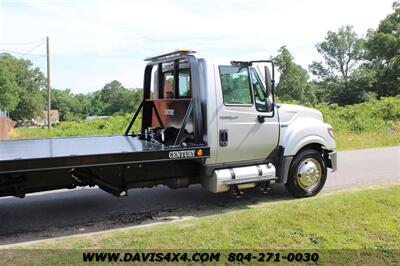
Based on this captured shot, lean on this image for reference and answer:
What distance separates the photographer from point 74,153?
588 centimetres

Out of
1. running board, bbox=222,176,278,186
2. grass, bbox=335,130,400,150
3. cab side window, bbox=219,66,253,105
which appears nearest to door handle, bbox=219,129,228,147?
cab side window, bbox=219,66,253,105

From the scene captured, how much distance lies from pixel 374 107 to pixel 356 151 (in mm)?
11504

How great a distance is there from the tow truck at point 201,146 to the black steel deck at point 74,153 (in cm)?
1

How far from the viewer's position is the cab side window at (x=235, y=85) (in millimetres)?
6785

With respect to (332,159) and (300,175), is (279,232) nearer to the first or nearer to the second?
(300,175)

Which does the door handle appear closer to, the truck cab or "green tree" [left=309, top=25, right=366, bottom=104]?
the truck cab

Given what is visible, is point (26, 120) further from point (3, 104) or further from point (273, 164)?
point (273, 164)

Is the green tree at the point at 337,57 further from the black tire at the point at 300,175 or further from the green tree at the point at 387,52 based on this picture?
the black tire at the point at 300,175

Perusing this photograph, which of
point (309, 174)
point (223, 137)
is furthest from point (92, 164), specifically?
point (309, 174)

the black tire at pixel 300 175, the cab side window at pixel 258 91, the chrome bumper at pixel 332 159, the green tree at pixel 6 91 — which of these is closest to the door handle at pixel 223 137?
the cab side window at pixel 258 91

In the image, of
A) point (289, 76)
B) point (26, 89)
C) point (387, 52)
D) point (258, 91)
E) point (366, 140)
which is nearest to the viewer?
point (258, 91)

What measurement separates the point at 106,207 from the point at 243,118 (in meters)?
2.70

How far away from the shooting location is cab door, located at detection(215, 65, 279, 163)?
6.75 meters

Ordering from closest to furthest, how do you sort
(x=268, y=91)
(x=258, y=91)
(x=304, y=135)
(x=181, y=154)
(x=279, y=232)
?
(x=279, y=232)
(x=181, y=154)
(x=268, y=91)
(x=258, y=91)
(x=304, y=135)
